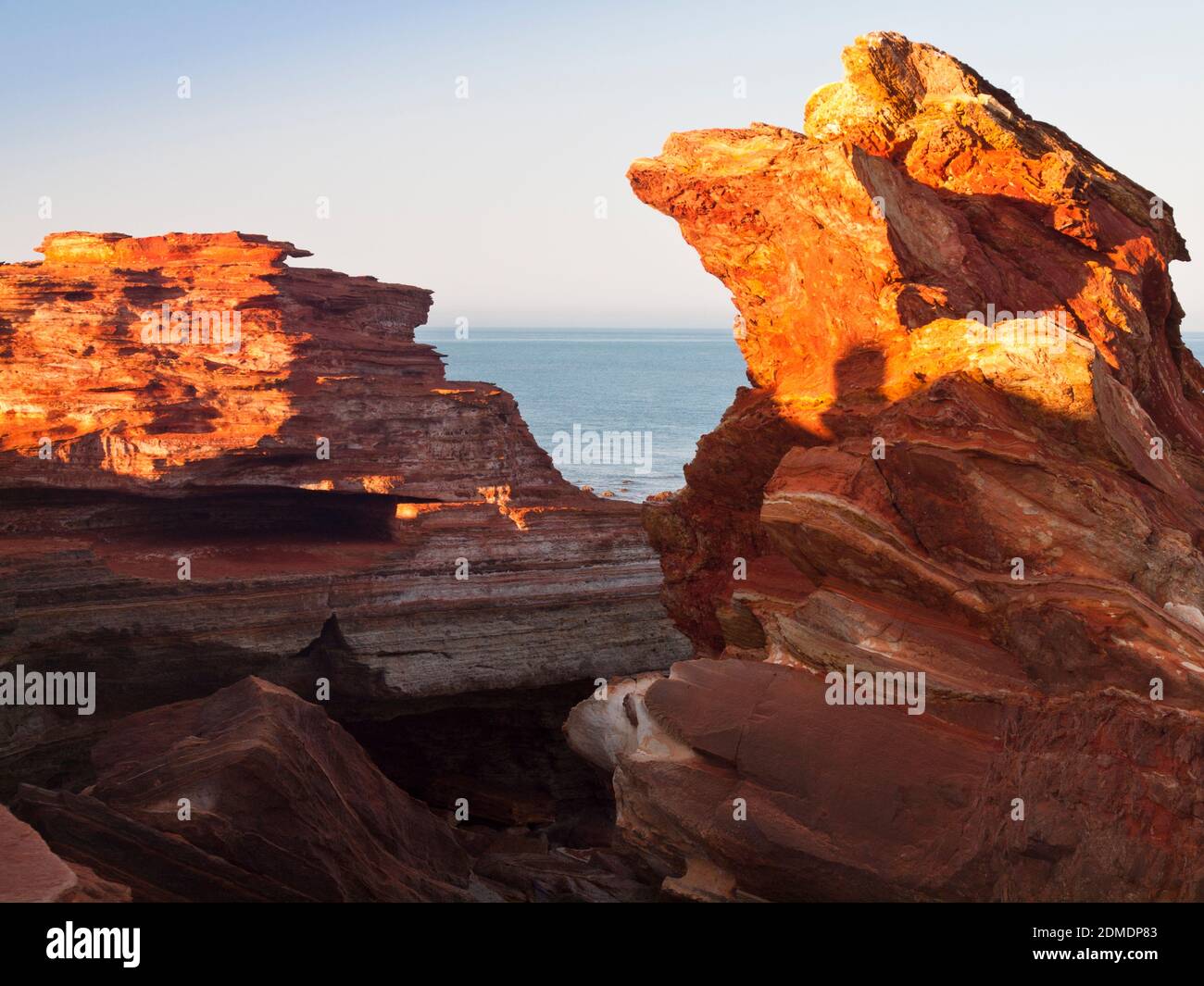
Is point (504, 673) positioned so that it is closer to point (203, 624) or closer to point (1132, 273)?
point (203, 624)

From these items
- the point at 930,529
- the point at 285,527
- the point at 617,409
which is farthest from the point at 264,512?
the point at 617,409

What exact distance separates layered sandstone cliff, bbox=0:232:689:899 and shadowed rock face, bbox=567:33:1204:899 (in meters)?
4.92

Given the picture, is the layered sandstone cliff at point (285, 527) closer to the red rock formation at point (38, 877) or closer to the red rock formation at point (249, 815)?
the red rock formation at point (249, 815)

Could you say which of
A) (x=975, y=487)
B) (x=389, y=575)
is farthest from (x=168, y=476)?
(x=975, y=487)

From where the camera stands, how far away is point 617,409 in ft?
283

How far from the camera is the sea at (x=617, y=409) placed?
177 feet

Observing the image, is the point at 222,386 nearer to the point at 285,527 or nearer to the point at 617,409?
the point at 285,527

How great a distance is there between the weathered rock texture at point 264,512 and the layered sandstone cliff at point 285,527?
0.04 meters

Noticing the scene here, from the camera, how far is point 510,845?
17734 millimetres

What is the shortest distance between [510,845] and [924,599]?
319 inches

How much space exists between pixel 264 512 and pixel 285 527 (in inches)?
18.1

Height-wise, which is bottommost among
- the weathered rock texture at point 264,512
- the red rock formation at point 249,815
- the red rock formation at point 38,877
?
the red rock formation at point 249,815

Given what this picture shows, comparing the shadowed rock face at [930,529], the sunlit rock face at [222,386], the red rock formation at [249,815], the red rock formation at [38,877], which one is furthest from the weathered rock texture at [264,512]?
the red rock formation at [38,877]

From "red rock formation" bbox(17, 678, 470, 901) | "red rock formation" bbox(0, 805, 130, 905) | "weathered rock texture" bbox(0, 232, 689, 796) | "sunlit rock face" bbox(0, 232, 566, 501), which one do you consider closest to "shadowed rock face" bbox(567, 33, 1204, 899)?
"red rock formation" bbox(17, 678, 470, 901)
